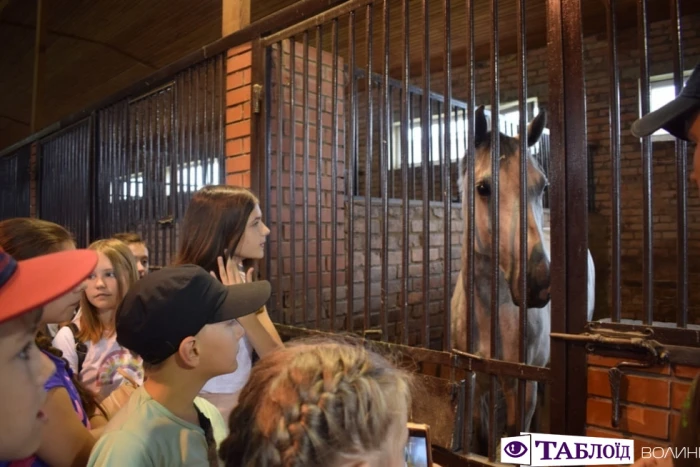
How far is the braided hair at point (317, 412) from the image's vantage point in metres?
0.77

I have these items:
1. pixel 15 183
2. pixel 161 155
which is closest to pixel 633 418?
pixel 161 155

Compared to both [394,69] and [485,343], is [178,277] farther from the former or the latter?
[394,69]

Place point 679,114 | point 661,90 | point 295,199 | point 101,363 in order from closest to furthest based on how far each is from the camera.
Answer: point 679,114 → point 101,363 → point 295,199 → point 661,90

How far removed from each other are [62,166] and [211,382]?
462cm

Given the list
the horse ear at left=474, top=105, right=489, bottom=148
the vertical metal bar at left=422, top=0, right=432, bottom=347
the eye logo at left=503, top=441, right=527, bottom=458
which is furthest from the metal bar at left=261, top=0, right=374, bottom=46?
the eye logo at left=503, top=441, right=527, bottom=458

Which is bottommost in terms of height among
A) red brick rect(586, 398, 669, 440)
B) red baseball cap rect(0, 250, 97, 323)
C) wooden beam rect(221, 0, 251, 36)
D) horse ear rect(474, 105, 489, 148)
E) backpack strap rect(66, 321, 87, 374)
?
red brick rect(586, 398, 669, 440)

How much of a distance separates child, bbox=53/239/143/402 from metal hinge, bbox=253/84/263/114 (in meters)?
1.08

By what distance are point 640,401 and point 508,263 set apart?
1.02 meters

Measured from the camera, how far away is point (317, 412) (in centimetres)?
78

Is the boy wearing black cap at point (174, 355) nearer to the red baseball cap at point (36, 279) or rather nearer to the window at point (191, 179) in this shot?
the red baseball cap at point (36, 279)

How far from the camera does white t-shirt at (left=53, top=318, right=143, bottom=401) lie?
192cm

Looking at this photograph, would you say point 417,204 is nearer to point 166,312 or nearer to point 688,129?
point 688,129
